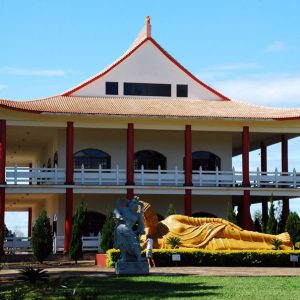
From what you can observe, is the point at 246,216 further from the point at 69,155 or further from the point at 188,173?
the point at 69,155

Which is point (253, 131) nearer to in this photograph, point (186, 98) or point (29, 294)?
point (186, 98)

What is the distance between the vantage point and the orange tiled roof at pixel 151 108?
4016 centimetres

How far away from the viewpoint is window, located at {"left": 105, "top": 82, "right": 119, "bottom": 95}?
1762 inches

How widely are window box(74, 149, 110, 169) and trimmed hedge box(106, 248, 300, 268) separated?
560 inches

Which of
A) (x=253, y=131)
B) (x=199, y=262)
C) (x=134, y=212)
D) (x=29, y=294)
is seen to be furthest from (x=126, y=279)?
(x=253, y=131)

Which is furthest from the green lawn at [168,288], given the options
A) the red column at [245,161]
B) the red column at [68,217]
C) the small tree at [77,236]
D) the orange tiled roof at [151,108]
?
the red column at [245,161]

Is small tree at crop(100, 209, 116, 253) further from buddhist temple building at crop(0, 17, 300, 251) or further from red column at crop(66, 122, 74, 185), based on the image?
red column at crop(66, 122, 74, 185)

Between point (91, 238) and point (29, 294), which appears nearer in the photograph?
point (29, 294)

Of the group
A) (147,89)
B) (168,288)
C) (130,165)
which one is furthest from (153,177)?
(168,288)

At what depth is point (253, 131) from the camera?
42.5 metres

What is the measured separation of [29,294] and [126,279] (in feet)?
18.1

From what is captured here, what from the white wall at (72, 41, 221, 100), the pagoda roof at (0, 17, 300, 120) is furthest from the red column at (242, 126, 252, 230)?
the white wall at (72, 41, 221, 100)

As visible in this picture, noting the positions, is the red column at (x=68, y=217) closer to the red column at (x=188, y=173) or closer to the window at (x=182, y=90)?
the red column at (x=188, y=173)

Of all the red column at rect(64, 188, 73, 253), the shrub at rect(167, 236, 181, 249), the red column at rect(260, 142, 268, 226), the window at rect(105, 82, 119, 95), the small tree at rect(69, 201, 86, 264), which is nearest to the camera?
the shrub at rect(167, 236, 181, 249)
